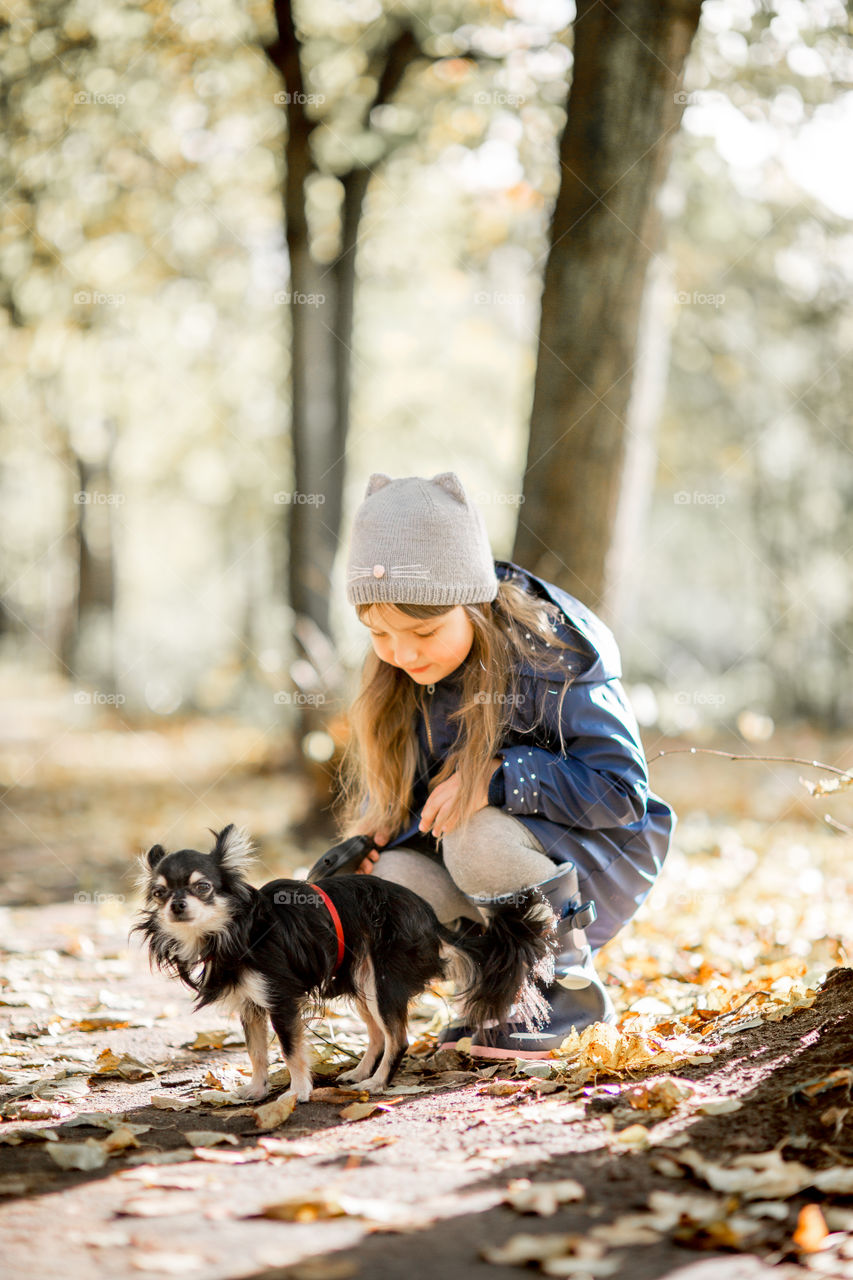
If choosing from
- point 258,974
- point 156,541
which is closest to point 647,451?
point 258,974

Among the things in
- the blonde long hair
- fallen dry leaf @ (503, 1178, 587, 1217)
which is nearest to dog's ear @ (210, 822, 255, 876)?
the blonde long hair

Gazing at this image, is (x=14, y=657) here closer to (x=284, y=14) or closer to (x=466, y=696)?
(x=284, y=14)

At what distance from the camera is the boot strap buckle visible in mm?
3436

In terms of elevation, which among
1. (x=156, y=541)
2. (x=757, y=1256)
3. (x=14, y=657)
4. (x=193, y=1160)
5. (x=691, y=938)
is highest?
(x=757, y=1256)

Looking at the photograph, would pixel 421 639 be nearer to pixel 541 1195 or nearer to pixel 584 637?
pixel 584 637

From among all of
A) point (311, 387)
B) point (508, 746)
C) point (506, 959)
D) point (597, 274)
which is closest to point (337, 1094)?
point (506, 959)

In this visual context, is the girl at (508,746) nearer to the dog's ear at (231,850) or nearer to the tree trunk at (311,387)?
the dog's ear at (231,850)

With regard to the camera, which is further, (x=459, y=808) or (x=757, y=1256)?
(x=459, y=808)

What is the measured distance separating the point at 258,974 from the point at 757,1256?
4.79 ft

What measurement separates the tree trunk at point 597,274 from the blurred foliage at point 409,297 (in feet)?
1.51

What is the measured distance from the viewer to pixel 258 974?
296cm

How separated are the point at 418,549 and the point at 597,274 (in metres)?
2.84

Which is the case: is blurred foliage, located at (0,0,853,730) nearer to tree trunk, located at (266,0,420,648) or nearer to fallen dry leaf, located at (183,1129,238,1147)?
tree trunk, located at (266,0,420,648)

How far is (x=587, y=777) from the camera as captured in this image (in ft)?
11.2
